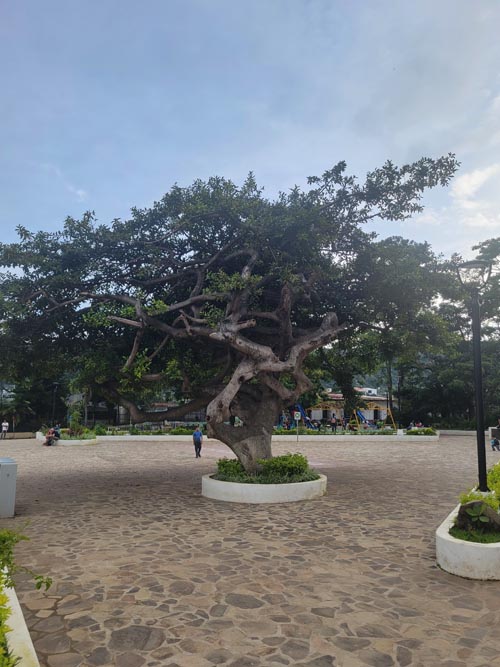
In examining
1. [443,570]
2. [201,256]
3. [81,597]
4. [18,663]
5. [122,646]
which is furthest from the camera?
[201,256]

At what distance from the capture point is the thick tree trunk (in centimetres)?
1227

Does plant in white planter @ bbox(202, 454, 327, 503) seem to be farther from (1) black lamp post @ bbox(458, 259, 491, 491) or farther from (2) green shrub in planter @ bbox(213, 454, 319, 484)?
(1) black lamp post @ bbox(458, 259, 491, 491)

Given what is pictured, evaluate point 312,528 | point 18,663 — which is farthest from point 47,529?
point 18,663

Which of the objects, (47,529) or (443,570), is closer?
(443,570)

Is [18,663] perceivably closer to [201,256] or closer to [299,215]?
[299,215]

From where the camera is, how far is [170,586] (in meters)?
6.20

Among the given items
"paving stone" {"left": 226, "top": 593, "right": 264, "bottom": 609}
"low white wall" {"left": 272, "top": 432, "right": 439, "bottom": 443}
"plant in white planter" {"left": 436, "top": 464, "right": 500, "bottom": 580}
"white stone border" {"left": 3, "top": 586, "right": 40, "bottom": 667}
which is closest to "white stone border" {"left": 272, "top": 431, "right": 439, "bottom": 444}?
"low white wall" {"left": 272, "top": 432, "right": 439, "bottom": 443}

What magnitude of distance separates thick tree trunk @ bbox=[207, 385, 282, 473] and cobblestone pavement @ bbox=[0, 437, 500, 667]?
5.24 feet

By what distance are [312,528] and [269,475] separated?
10.3 ft

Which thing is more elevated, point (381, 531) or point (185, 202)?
point (185, 202)

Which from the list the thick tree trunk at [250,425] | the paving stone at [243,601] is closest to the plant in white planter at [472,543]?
the paving stone at [243,601]

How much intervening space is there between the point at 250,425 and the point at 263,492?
222cm

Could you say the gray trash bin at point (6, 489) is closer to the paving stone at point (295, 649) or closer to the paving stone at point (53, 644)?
the paving stone at point (53, 644)

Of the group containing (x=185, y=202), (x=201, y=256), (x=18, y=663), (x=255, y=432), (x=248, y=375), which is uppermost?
(x=185, y=202)
